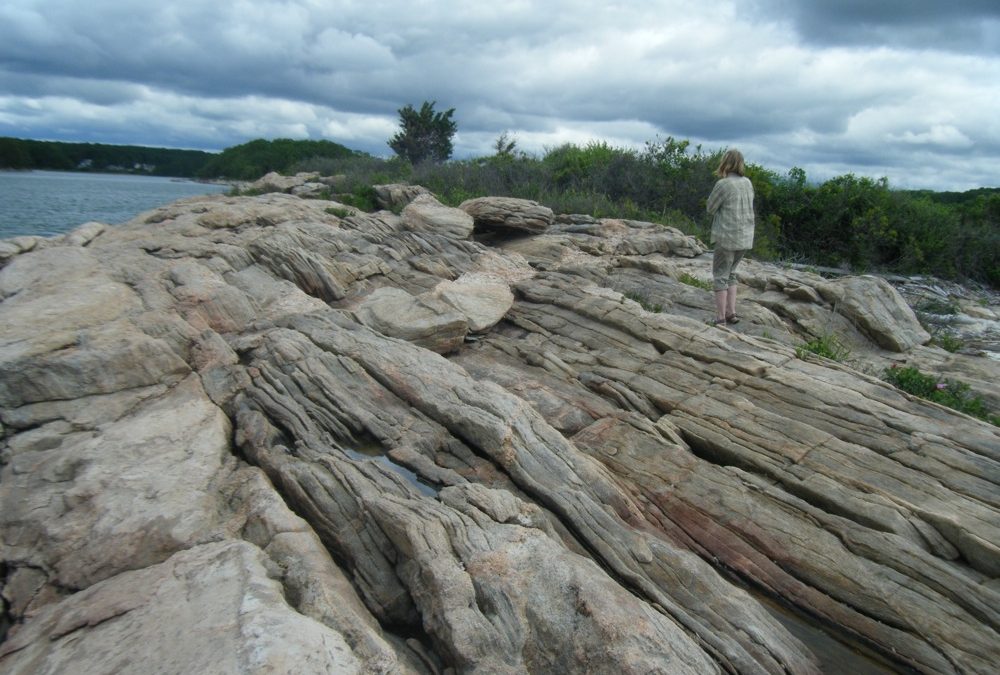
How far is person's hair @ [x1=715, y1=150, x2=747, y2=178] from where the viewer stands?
40.9 ft

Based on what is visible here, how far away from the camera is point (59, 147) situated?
70.3 metres

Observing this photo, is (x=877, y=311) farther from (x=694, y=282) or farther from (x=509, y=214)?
(x=509, y=214)

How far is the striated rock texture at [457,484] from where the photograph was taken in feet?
16.7

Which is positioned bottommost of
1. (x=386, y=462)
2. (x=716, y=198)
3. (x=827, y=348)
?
(x=386, y=462)

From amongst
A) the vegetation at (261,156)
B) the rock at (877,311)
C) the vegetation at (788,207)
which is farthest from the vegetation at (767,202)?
the vegetation at (261,156)

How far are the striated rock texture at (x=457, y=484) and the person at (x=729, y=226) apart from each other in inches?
28.6

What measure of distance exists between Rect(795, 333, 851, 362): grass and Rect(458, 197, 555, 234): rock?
319 inches

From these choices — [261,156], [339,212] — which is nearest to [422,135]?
[261,156]

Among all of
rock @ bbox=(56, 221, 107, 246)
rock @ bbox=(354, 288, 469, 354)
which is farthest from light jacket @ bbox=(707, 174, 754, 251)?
rock @ bbox=(56, 221, 107, 246)

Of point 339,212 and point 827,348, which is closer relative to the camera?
point 827,348

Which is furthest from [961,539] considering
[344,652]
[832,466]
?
[344,652]

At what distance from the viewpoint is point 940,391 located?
403 inches

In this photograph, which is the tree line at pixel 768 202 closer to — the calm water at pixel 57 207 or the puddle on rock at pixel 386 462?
the calm water at pixel 57 207

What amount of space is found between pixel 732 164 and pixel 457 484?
9189mm
